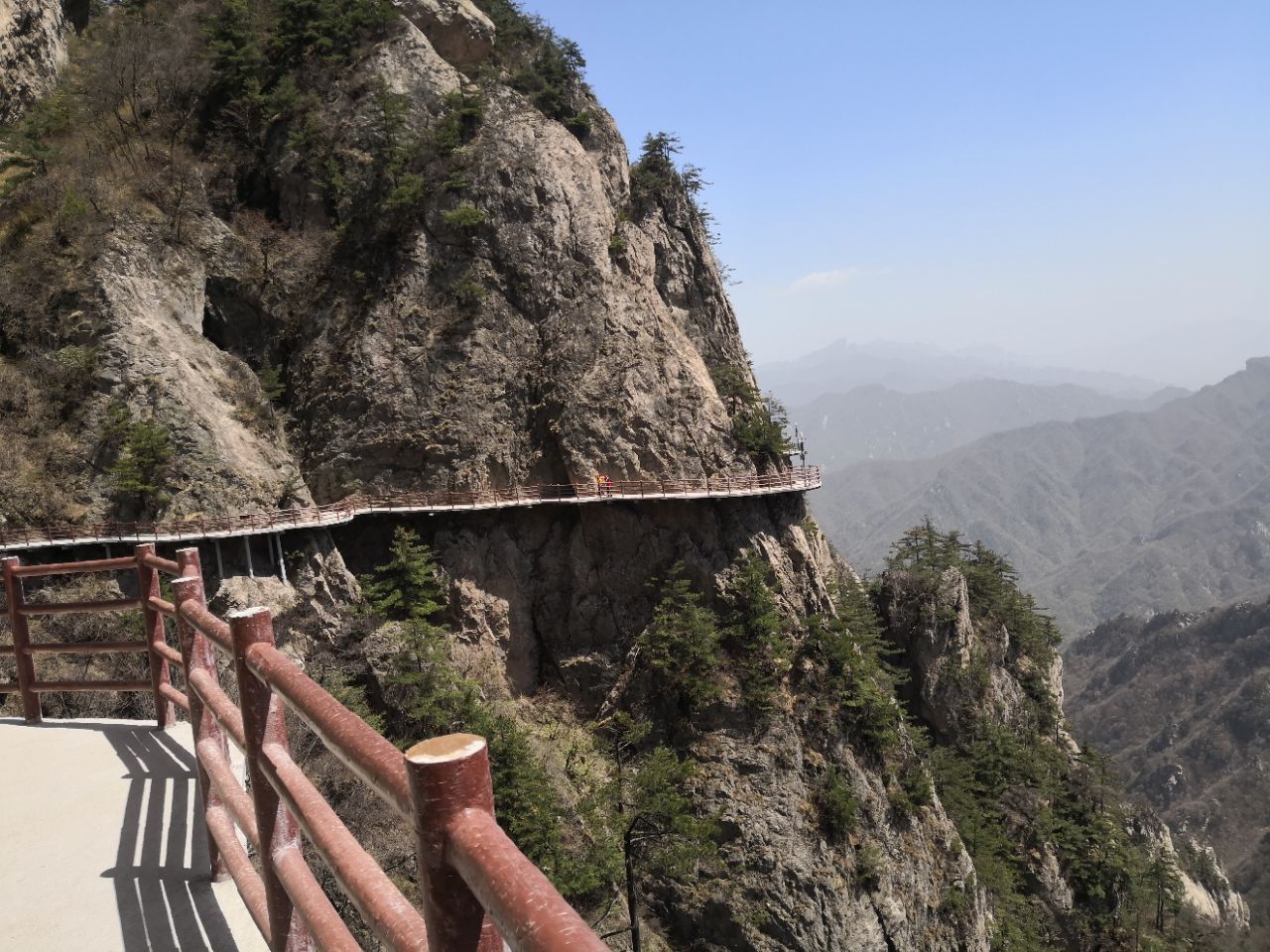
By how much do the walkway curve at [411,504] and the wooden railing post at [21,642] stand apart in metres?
15.3

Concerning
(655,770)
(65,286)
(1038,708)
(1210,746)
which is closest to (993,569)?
(1038,708)

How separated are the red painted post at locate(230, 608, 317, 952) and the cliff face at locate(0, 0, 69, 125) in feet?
131

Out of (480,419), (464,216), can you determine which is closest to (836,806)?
(480,419)

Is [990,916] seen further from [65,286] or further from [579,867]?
[65,286]

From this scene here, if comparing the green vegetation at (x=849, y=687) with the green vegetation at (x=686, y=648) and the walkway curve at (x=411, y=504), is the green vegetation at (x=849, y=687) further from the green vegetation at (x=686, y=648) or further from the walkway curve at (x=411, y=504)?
the walkway curve at (x=411, y=504)

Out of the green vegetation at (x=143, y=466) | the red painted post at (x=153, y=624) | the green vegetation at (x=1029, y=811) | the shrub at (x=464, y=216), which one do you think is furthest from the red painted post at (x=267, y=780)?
the shrub at (x=464, y=216)

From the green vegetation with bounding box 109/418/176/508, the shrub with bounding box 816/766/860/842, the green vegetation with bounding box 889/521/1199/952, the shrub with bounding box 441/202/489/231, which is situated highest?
the shrub with bounding box 441/202/489/231

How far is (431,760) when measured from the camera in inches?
61.4

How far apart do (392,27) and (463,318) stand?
15.2 m

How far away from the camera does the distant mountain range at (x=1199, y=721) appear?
307 ft

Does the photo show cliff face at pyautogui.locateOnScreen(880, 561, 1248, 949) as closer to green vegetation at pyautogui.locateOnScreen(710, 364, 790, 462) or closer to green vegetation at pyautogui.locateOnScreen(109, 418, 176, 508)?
green vegetation at pyautogui.locateOnScreen(710, 364, 790, 462)

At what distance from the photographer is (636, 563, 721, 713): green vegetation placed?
26.2m

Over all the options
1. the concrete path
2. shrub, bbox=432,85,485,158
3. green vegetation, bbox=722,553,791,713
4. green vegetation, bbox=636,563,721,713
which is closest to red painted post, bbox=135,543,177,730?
the concrete path

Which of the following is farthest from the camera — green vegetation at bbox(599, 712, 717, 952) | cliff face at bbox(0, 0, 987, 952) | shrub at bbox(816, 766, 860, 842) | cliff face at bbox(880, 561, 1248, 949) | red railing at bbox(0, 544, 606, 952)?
cliff face at bbox(880, 561, 1248, 949)
